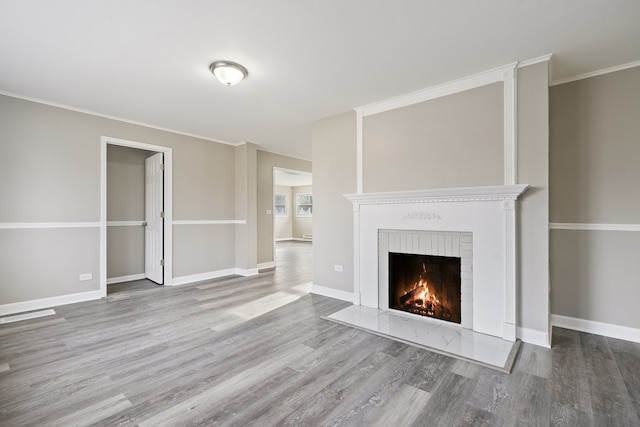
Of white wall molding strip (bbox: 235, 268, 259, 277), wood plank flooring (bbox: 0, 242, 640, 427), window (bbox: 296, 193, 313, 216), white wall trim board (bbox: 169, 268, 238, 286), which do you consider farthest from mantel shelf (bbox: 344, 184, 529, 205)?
window (bbox: 296, 193, 313, 216)

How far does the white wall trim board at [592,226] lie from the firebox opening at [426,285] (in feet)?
3.57

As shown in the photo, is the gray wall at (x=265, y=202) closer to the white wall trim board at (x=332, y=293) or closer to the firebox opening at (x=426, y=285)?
the white wall trim board at (x=332, y=293)

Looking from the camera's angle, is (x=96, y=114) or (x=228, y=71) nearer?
(x=228, y=71)

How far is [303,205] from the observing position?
1300 centimetres

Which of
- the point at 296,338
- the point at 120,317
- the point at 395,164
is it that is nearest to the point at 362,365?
the point at 296,338

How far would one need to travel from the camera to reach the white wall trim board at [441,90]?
2801 millimetres

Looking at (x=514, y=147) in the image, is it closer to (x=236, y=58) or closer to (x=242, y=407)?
(x=236, y=58)

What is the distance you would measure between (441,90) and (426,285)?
Answer: 7.19 ft

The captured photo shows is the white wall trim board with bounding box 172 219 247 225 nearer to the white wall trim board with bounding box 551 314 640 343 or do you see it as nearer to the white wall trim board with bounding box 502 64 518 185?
the white wall trim board with bounding box 502 64 518 185

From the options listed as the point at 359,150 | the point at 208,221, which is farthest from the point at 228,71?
the point at 208,221

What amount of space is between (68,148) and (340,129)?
3613 millimetres

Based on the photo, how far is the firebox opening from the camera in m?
3.14

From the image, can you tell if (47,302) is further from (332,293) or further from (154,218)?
(332,293)

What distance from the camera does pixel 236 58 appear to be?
265 centimetres
